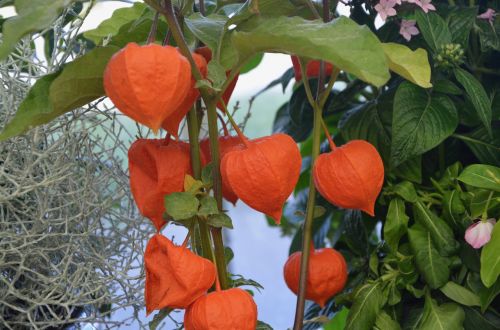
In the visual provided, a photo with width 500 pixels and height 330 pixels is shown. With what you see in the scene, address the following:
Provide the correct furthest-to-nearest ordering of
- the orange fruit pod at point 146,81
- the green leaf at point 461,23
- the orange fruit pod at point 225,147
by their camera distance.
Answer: the green leaf at point 461,23
the orange fruit pod at point 225,147
the orange fruit pod at point 146,81

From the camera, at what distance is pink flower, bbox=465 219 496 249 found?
47cm

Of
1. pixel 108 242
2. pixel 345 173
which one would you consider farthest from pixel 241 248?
pixel 345 173

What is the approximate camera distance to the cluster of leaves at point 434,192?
502mm

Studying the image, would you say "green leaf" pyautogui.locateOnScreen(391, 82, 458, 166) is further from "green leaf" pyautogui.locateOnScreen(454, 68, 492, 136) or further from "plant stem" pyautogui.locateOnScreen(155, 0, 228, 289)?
"plant stem" pyautogui.locateOnScreen(155, 0, 228, 289)

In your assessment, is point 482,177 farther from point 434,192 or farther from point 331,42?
point 331,42

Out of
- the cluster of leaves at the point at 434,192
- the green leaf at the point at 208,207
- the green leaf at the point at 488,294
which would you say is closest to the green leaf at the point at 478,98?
the cluster of leaves at the point at 434,192

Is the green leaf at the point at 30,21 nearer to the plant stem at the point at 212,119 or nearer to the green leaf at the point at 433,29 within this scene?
the plant stem at the point at 212,119

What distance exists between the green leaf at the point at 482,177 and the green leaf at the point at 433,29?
0.32ft

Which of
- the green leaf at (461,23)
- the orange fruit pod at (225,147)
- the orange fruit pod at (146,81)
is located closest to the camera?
the orange fruit pod at (146,81)

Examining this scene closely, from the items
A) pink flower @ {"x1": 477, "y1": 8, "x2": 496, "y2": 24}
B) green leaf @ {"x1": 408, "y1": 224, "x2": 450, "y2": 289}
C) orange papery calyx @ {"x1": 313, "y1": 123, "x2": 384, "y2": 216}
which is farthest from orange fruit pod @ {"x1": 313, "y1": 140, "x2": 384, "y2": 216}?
pink flower @ {"x1": 477, "y1": 8, "x2": 496, "y2": 24}

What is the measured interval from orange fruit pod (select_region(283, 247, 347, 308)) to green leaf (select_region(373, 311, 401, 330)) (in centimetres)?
4

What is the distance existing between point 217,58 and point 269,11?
11 centimetres

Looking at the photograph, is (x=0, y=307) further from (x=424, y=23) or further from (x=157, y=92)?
(x=424, y=23)

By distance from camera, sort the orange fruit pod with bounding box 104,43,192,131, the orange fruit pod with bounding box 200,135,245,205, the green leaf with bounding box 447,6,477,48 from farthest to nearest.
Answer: the green leaf with bounding box 447,6,477,48 → the orange fruit pod with bounding box 200,135,245,205 → the orange fruit pod with bounding box 104,43,192,131
